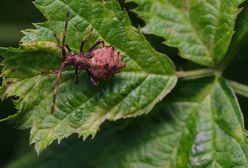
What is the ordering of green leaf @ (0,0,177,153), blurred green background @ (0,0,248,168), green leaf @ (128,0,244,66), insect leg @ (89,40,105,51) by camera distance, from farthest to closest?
blurred green background @ (0,0,248,168) < green leaf @ (128,0,244,66) < insect leg @ (89,40,105,51) < green leaf @ (0,0,177,153)

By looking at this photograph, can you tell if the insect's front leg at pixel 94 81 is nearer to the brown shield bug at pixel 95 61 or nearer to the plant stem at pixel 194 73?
the brown shield bug at pixel 95 61

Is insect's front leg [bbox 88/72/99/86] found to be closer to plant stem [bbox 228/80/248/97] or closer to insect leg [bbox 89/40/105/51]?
insect leg [bbox 89/40/105/51]

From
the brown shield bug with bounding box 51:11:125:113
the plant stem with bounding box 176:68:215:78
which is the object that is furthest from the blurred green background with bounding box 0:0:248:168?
the plant stem with bounding box 176:68:215:78

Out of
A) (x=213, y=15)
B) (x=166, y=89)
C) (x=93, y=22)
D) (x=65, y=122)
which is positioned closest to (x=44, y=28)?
(x=93, y=22)

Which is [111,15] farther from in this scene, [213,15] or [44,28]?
[213,15]

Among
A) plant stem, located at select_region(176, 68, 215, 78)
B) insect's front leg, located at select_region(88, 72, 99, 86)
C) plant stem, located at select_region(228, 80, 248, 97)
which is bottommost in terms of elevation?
plant stem, located at select_region(228, 80, 248, 97)

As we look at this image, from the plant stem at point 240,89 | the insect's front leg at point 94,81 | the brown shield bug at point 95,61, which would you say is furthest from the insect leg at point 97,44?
the plant stem at point 240,89

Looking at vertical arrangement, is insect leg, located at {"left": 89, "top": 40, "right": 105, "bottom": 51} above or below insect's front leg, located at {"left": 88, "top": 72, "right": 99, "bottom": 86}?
above
